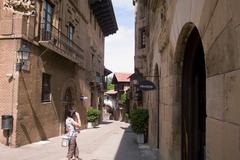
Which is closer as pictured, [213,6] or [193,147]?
[213,6]

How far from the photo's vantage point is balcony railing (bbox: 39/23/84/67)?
17.2m

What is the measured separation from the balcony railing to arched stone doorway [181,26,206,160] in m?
11.0

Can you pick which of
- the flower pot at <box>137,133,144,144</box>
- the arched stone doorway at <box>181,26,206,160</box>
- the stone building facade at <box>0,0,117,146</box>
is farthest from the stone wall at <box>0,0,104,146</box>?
the arched stone doorway at <box>181,26,206,160</box>

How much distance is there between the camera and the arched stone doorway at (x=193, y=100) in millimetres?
6285

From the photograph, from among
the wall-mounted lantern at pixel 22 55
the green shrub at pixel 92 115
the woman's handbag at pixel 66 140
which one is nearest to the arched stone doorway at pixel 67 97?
the green shrub at pixel 92 115

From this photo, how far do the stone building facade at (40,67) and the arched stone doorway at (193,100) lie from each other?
9.26 m

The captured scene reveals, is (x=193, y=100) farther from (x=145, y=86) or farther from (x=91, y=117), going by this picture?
(x=91, y=117)

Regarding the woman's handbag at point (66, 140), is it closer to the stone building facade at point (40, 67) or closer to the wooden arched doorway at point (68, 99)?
the stone building facade at point (40, 67)

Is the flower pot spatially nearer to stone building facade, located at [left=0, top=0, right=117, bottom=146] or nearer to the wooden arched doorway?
stone building facade, located at [left=0, top=0, right=117, bottom=146]

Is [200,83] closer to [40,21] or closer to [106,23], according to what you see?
[40,21]

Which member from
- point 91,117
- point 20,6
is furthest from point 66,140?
point 91,117

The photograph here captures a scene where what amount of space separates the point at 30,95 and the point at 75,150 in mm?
5380

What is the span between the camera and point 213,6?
137 inches

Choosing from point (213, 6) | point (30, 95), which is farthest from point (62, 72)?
point (213, 6)
